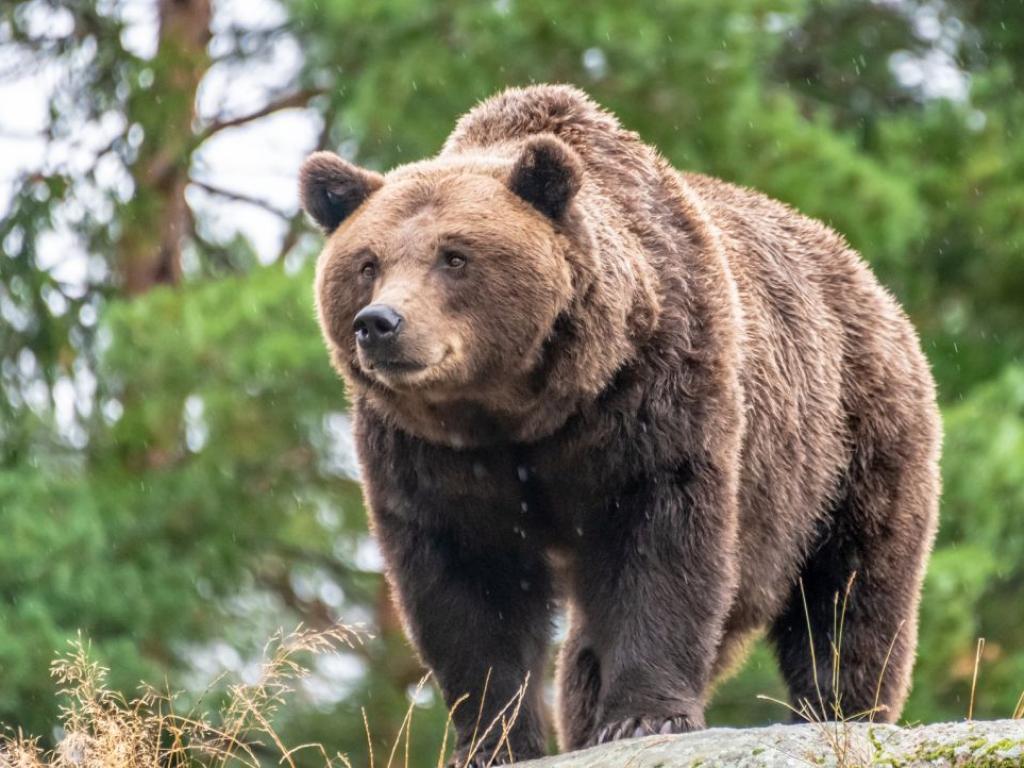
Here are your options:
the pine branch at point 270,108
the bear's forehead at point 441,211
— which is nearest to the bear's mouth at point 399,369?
the bear's forehead at point 441,211

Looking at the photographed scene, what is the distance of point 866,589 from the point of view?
6395 mm

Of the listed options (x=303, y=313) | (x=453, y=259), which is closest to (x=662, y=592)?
(x=453, y=259)

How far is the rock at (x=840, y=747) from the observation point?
12.8 ft

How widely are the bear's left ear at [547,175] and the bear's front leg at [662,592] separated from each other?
2.93 feet

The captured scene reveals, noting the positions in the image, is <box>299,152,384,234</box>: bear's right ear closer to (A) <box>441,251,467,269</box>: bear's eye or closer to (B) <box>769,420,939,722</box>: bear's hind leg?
(A) <box>441,251,467,269</box>: bear's eye

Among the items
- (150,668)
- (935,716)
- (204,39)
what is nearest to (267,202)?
(204,39)

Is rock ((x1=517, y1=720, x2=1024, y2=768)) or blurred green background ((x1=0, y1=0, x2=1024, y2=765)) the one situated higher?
rock ((x1=517, y1=720, x2=1024, y2=768))

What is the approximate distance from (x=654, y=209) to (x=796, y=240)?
1.17 metres

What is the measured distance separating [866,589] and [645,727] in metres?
1.53

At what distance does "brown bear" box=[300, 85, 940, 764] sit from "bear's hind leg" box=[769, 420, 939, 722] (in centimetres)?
32

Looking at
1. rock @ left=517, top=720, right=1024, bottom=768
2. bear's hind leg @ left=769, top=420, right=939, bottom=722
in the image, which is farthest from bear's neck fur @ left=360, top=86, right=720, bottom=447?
bear's hind leg @ left=769, top=420, right=939, bottom=722

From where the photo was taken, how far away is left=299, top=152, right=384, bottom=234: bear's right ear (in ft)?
18.2

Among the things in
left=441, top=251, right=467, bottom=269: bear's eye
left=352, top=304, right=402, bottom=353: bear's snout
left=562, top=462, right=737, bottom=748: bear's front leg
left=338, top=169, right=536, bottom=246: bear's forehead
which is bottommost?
left=562, top=462, right=737, bottom=748: bear's front leg

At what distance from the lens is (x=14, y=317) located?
540 inches
